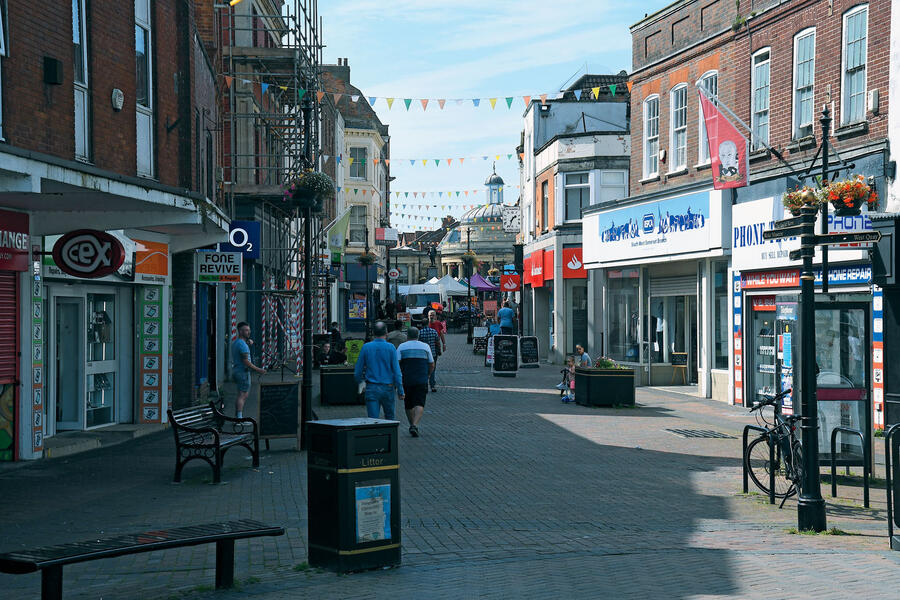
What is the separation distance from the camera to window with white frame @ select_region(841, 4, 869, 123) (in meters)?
17.3

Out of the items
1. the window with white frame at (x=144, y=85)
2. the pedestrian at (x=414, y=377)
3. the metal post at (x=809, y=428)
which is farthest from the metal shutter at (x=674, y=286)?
the metal post at (x=809, y=428)

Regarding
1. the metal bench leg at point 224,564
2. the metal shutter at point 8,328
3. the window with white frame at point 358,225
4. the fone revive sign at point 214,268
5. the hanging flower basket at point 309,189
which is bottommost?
the metal bench leg at point 224,564

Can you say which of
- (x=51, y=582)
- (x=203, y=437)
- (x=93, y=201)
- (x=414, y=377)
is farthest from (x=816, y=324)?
(x=51, y=582)

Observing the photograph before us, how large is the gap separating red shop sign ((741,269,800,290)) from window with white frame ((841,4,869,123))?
9.76 feet

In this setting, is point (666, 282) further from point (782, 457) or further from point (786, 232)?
point (786, 232)

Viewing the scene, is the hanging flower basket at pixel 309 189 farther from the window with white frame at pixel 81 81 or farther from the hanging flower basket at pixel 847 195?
the hanging flower basket at pixel 847 195

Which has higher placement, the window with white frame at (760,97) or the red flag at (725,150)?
the window with white frame at (760,97)

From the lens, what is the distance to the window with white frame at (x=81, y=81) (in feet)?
41.4

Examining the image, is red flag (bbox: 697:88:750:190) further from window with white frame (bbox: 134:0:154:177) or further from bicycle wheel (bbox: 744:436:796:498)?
window with white frame (bbox: 134:0:154:177)

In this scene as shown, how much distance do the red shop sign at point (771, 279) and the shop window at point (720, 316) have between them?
63.3 inches

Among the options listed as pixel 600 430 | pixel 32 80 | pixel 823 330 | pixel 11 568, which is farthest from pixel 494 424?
pixel 11 568

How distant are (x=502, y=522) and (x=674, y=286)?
1628cm

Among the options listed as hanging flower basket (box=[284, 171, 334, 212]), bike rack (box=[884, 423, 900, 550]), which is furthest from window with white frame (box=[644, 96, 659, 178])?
bike rack (box=[884, 423, 900, 550])

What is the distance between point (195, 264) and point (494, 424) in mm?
6361
